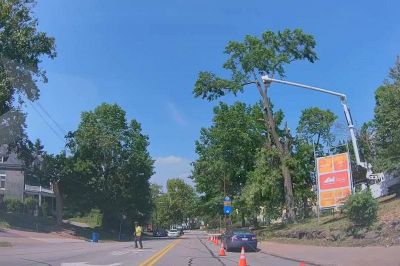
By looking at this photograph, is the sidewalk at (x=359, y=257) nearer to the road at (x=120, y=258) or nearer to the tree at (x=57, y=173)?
the road at (x=120, y=258)

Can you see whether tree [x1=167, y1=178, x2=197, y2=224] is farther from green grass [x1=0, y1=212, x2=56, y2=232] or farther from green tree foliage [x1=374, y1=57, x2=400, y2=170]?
green tree foliage [x1=374, y1=57, x2=400, y2=170]

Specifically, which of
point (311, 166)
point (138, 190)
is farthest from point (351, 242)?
point (138, 190)

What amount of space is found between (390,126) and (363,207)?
10.7m

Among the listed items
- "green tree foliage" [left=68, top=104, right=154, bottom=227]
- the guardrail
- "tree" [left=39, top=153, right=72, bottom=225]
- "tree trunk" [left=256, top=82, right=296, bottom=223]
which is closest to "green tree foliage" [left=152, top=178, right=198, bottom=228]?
the guardrail

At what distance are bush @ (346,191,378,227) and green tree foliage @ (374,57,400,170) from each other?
763 centimetres

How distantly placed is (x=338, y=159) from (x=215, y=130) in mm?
27932

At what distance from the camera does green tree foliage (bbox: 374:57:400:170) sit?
32812 millimetres

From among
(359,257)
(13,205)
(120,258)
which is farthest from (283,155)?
(13,205)

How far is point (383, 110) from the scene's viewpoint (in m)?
35.0

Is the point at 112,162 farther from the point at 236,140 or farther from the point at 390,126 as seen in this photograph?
the point at 390,126

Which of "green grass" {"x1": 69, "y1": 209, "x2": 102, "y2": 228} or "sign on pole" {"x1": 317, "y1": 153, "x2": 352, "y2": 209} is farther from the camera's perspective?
"green grass" {"x1": 69, "y1": 209, "x2": 102, "y2": 228}

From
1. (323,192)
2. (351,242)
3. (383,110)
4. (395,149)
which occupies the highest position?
(383,110)

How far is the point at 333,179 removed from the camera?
3450cm

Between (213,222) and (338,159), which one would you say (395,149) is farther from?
(213,222)
